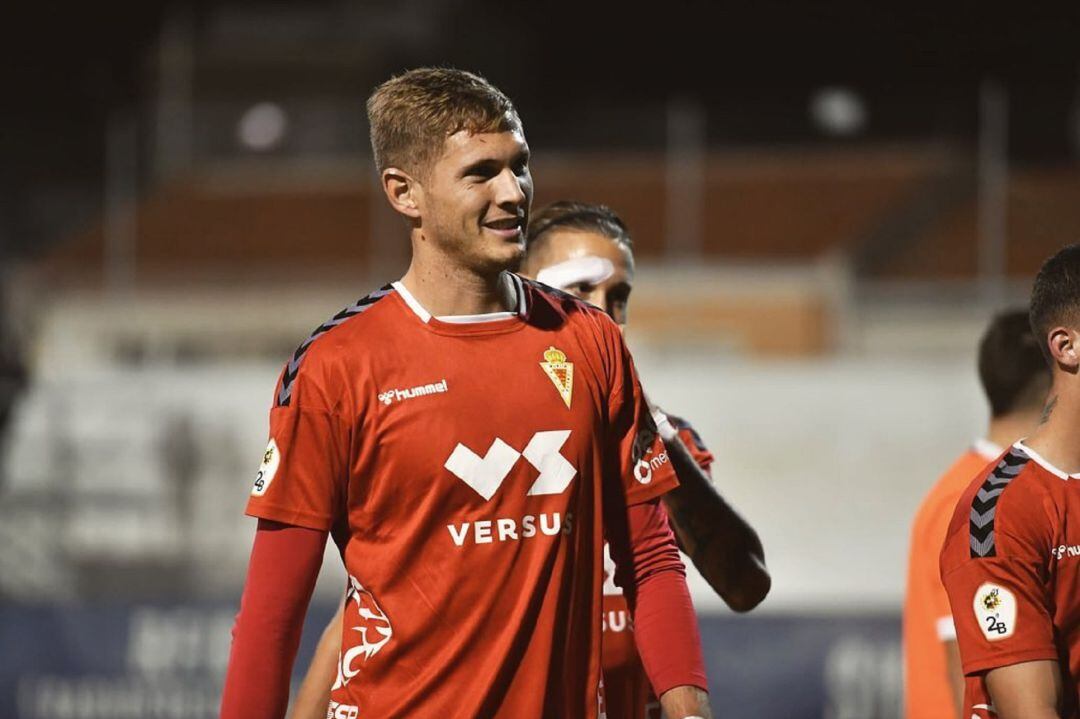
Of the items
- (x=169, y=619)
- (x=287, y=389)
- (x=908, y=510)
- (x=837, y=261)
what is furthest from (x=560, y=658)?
(x=837, y=261)

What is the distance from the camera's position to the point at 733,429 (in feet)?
38.8

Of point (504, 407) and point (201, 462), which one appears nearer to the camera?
point (504, 407)

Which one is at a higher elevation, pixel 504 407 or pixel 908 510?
pixel 908 510

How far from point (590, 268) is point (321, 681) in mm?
1050

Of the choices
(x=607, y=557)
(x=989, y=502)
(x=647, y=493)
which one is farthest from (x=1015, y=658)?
(x=607, y=557)

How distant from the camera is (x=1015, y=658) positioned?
10.3 feet

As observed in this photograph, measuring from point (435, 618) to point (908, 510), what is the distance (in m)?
8.31

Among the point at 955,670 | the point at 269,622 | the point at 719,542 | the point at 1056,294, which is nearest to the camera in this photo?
the point at 269,622

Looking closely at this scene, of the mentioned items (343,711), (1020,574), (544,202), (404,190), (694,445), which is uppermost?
(544,202)

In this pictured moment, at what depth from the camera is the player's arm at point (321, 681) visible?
12.0 ft

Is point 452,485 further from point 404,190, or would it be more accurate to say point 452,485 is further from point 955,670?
point 955,670

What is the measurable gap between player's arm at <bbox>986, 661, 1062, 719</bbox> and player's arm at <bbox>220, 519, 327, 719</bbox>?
1200 millimetres

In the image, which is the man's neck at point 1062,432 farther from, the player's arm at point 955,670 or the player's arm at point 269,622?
the player's arm at point 269,622

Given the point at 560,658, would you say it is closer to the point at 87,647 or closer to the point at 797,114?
the point at 87,647
